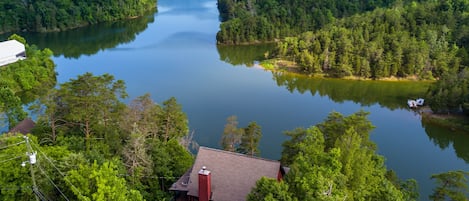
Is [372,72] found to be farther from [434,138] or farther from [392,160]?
[392,160]

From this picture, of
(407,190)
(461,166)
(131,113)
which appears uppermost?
(131,113)

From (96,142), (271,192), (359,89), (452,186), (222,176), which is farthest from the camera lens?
(359,89)

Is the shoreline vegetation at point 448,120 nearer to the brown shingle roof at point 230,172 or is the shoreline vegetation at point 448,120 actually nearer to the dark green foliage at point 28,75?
the brown shingle roof at point 230,172

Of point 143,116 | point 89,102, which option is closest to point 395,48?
point 143,116

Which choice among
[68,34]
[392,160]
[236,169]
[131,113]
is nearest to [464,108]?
[392,160]

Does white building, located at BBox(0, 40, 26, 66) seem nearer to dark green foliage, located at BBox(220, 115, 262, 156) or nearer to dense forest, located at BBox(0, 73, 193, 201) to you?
dense forest, located at BBox(0, 73, 193, 201)

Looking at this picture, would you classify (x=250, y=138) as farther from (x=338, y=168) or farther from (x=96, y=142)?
(x=338, y=168)
